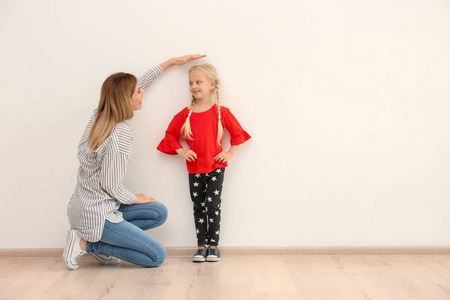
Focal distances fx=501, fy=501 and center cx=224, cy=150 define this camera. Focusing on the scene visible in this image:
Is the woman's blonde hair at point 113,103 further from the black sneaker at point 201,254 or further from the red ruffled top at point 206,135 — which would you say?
the black sneaker at point 201,254

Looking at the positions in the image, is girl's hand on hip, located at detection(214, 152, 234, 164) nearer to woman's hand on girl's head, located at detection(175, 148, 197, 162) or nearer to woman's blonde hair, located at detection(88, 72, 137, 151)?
woman's hand on girl's head, located at detection(175, 148, 197, 162)

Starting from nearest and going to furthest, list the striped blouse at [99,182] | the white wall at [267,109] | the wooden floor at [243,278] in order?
the wooden floor at [243,278] → the striped blouse at [99,182] → the white wall at [267,109]

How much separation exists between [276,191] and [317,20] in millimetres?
940

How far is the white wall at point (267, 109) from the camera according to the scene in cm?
266

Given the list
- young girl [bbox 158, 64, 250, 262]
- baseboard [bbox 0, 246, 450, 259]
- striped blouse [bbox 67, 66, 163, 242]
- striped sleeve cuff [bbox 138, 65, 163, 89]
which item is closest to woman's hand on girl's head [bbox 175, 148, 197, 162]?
young girl [bbox 158, 64, 250, 262]

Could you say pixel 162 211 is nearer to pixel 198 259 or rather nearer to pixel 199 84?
pixel 198 259

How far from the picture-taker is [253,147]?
8.87ft

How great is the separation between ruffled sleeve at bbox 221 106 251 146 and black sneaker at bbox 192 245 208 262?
22.3 inches

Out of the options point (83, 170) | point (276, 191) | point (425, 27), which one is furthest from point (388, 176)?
point (83, 170)

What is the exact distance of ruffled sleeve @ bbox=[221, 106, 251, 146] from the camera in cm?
262

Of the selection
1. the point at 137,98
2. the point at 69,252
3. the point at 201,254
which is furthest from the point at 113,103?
the point at 201,254

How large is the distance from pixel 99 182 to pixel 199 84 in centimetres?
70

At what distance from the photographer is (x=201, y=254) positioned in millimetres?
2604

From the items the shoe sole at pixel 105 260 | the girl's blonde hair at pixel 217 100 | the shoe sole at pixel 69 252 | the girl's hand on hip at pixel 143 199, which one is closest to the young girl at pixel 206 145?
the girl's blonde hair at pixel 217 100
